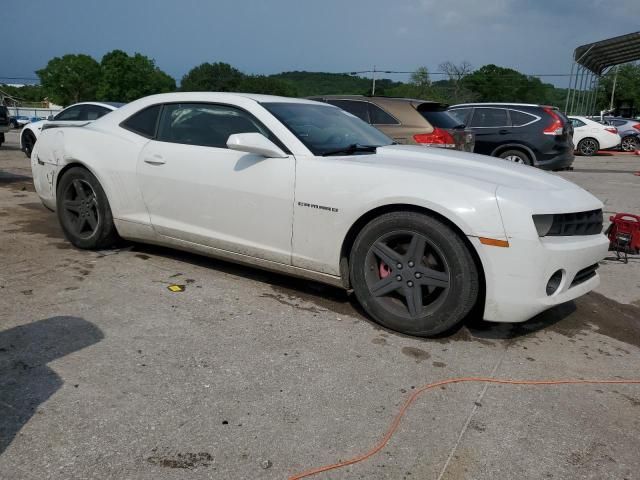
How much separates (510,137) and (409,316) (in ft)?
30.0

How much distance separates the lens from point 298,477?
6.59 ft

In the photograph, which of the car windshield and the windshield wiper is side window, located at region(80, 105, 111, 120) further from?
the windshield wiper

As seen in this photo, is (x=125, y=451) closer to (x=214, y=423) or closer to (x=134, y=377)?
(x=214, y=423)

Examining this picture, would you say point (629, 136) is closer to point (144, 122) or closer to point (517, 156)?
point (517, 156)

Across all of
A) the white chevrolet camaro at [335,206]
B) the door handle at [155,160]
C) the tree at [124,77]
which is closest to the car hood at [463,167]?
the white chevrolet camaro at [335,206]

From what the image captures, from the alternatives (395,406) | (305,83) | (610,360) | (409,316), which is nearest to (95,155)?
(409,316)

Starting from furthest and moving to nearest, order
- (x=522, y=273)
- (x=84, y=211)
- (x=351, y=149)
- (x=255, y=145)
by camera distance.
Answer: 1. (x=84, y=211)
2. (x=351, y=149)
3. (x=255, y=145)
4. (x=522, y=273)

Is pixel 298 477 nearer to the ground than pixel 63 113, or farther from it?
nearer to the ground

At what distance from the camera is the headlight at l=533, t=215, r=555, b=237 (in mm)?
3031

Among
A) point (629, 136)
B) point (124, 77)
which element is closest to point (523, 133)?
point (629, 136)

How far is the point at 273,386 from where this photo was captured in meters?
2.63

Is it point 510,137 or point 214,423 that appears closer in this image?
point 214,423

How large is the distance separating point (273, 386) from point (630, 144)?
2446 centimetres

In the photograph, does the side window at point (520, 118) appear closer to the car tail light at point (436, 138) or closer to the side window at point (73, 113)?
the car tail light at point (436, 138)
